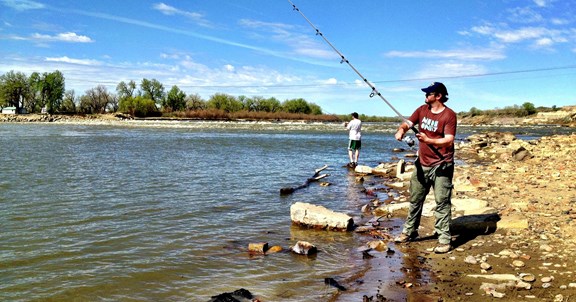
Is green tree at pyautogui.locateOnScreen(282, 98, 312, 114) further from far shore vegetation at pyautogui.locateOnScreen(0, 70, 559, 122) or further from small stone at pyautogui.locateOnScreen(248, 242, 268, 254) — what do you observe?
small stone at pyautogui.locateOnScreen(248, 242, 268, 254)

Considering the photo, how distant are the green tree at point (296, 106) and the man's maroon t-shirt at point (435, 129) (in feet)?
528

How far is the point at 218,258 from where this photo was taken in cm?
614

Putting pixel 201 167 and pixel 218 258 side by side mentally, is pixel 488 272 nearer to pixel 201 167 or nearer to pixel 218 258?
pixel 218 258

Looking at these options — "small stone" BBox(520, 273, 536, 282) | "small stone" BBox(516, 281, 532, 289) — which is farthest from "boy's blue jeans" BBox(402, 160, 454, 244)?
"small stone" BBox(516, 281, 532, 289)

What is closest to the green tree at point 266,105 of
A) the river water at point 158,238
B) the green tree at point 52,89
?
the green tree at point 52,89

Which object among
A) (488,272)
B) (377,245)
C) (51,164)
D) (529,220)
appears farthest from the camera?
(51,164)

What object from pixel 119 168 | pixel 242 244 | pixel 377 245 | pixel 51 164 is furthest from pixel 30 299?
pixel 51 164

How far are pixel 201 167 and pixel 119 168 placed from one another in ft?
10.9

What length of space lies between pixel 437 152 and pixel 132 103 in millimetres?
126273

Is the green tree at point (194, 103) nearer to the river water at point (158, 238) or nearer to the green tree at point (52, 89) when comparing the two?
the green tree at point (52, 89)

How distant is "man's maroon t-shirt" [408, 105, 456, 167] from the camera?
5891 millimetres

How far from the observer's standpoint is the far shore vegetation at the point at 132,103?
111m

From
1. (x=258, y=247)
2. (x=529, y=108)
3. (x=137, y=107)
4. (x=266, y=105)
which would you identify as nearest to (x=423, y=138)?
(x=258, y=247)

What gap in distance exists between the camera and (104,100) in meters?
129
